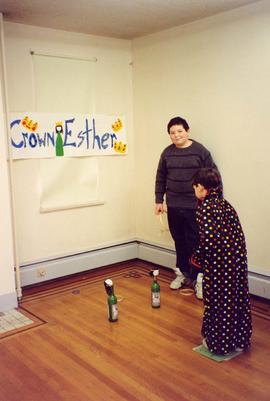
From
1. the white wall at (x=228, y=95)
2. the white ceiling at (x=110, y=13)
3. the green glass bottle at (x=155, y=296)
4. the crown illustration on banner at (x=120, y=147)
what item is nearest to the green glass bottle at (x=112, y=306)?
the green glass bottle at (x=155, y=296)

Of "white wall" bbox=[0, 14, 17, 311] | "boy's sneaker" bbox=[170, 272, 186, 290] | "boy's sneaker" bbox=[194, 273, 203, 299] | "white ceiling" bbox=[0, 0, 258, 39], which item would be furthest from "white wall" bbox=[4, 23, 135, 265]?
"boy's sneaker" bbox=[194, 273, 203, 299]

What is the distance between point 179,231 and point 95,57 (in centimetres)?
198

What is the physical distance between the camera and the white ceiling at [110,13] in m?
3.43

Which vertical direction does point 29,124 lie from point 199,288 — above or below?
above

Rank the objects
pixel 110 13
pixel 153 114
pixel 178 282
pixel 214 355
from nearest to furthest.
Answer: pixel 214 355 → pixel 110 13 → pixel 178 282 → pixel 153 114

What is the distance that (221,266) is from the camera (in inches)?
106

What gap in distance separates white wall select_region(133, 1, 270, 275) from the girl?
1.00 metres

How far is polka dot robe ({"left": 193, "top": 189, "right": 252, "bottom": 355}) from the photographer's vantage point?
105 inches

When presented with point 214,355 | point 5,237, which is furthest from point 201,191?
point 5,237

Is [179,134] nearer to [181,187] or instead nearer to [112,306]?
[181,187]

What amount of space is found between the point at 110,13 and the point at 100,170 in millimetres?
1580

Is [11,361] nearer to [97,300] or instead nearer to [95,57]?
[97,300]

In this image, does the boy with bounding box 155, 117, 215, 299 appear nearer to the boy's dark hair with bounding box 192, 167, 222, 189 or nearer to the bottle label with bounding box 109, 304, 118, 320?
the bottle label with bounding box 109, 304, 118, 320

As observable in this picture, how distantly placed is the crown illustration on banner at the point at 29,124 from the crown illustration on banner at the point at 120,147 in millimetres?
950
